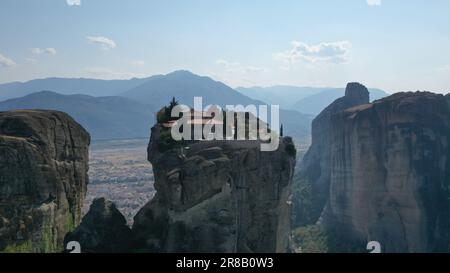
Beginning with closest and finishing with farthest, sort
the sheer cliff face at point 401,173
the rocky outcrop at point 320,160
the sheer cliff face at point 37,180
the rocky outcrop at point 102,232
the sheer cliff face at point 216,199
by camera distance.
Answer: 1. the sheer cliff face at point 216,199
2. the sheer cliff face at point 37,180
3. the rocky outcrop at point 102,232
4. the sheer cliff face at point 401,173
5. the rocky outcrop at point 320,160

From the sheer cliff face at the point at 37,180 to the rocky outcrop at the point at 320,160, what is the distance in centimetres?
5900

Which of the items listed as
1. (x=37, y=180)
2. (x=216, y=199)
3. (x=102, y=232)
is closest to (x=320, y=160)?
(x=216, y=199)

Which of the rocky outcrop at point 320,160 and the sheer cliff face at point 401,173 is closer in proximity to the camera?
the sheer cliff face at point 401,173

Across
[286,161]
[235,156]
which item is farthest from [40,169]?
[286,161]

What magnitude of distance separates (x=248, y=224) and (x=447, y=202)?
143 ft

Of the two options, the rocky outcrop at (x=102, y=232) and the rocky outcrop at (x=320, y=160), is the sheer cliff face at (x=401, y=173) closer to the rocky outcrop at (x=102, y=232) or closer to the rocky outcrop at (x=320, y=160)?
the rocky outcrop at (x=320, y=160)

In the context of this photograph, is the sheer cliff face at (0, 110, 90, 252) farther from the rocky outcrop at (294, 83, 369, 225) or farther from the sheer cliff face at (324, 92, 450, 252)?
the rocky outcrop at (294, 83, 369, 225)

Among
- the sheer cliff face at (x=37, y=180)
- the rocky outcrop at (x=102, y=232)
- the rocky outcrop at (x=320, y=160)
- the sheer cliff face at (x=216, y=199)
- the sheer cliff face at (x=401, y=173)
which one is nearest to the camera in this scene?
the sheer cliff face at (x=216, y=199)

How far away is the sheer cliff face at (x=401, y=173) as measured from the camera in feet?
229

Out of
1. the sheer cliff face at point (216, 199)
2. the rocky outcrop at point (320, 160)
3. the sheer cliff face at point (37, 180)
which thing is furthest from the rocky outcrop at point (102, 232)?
the rocky outcrop at point (320, 160)

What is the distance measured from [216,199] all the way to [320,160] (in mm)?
85819

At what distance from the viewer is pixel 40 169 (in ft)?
111

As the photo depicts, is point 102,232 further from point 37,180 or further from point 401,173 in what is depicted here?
point 401,173

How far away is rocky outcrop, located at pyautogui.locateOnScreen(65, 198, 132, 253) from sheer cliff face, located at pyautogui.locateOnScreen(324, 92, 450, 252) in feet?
145
